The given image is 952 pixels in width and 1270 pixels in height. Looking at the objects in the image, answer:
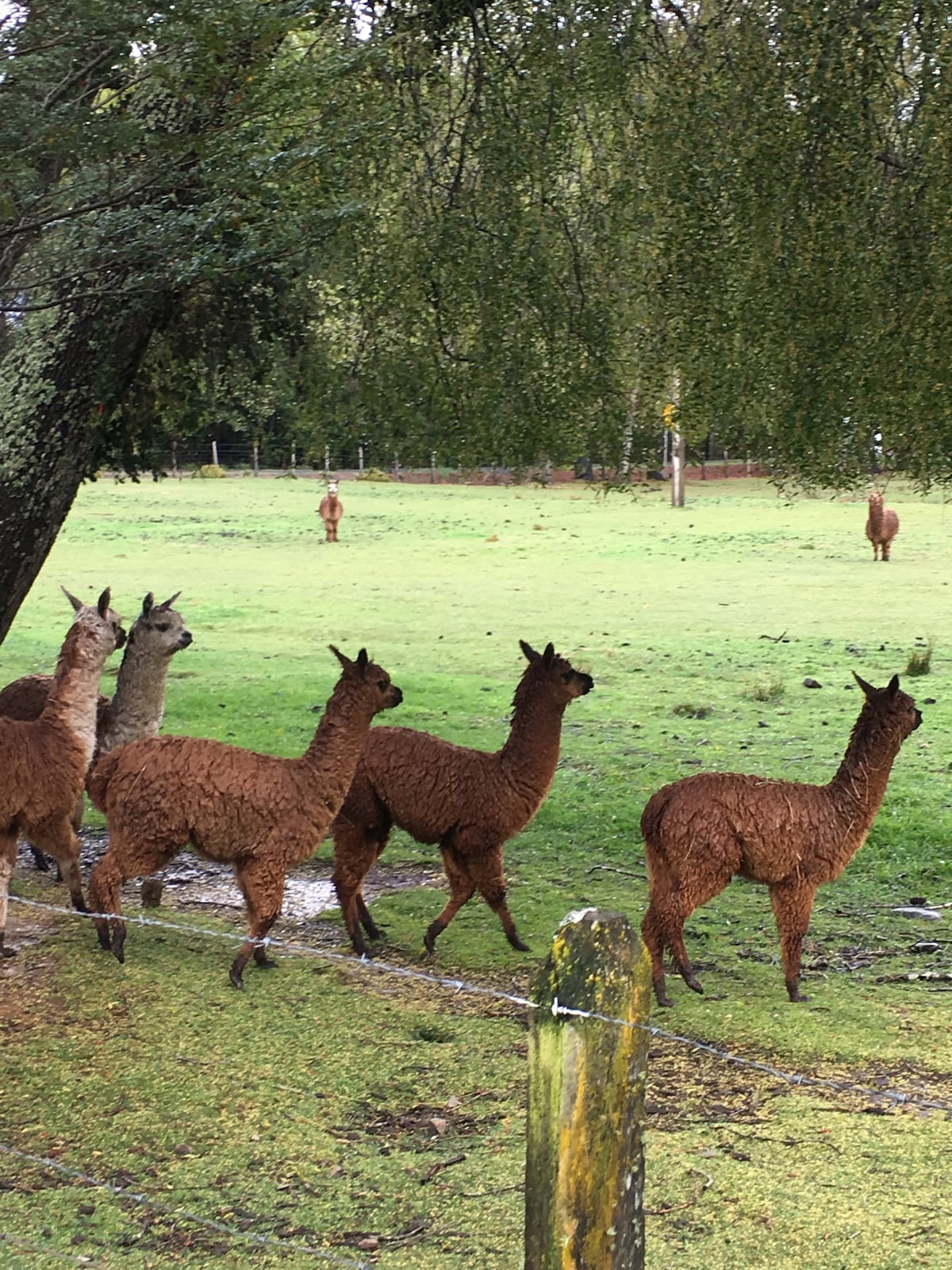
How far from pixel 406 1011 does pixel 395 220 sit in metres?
3.83

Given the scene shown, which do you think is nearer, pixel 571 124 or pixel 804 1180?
pixel 804 1180

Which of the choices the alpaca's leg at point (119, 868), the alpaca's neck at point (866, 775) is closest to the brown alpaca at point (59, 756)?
the alpaca's leg at point (119, 868)

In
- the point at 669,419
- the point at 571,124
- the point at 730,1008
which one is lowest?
the point at 730,1008

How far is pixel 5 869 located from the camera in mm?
6246

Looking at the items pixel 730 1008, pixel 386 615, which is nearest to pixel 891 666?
pixel 386 615

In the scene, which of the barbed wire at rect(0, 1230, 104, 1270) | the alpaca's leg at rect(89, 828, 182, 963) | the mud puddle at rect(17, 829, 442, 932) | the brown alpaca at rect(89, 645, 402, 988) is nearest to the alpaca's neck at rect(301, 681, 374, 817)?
the brown alpaca at rect(89, 645, 402, 988)

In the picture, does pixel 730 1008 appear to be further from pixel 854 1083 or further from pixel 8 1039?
pixel 8 1039

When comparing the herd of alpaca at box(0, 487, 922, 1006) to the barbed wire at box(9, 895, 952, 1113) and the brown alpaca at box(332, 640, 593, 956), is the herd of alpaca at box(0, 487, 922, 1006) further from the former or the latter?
the barbed wire at box(9, 895, 952, 1113)

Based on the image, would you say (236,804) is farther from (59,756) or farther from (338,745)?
(59,756)

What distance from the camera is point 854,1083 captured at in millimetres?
5246

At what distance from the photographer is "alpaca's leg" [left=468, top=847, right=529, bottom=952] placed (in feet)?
21.6

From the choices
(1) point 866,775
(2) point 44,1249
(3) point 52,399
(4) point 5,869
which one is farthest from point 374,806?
(2) point 44,1249

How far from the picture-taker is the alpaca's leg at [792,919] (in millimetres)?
6066

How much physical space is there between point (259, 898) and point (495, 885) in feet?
3.63
